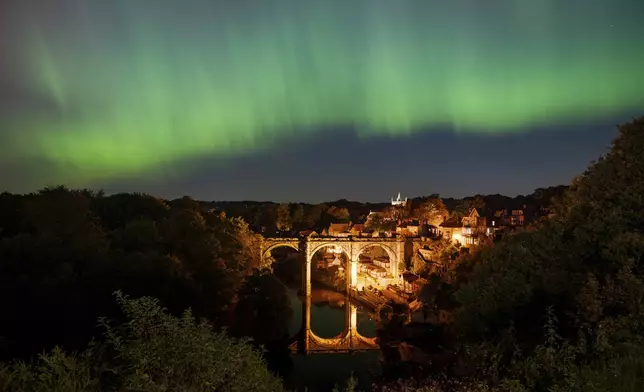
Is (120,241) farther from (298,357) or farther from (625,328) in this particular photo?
(625,328)

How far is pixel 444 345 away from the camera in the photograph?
26.3 m

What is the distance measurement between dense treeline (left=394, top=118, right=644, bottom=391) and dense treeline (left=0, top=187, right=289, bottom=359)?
1090 centimetres

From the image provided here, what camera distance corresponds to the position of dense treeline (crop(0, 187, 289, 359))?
15.1m

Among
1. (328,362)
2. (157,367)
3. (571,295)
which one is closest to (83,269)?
(157,367)

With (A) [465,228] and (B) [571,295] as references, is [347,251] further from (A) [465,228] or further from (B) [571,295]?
(B) [571,295]

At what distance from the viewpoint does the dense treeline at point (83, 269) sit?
1506 cm

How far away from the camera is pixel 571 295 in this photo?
35.5 feet

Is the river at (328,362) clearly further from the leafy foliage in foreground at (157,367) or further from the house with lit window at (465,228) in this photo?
the house with lit window at (465,228)

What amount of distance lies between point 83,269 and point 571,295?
1546 cm

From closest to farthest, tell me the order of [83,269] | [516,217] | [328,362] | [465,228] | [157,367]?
1. [157,367]
2. [83,269]
3. [328,362]
4. [465,228]
5. [516,217]

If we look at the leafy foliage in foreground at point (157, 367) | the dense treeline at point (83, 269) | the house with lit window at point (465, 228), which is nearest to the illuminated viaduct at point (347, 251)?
the house with lit window at point (465, 228)

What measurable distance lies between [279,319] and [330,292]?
769 inches

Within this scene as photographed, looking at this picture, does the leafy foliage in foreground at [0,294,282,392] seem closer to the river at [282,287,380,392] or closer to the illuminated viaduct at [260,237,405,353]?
the river at [282,287,380,392]

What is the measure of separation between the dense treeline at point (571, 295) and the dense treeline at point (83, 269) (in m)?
10.9
